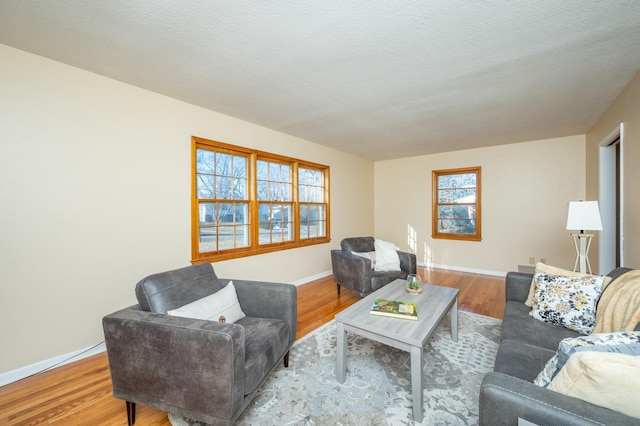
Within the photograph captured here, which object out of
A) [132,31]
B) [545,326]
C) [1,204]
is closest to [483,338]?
[545,326]

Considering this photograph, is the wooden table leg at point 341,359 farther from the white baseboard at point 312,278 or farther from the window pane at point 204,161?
the window pane at point 204,161

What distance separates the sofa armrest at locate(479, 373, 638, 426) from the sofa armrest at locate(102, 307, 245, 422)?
1.12m

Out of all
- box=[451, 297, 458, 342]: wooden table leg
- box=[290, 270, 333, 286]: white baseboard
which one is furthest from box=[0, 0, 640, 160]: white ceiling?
box=[290, 270, 333, 286]: white baseboard

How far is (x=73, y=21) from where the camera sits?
167 centimetres

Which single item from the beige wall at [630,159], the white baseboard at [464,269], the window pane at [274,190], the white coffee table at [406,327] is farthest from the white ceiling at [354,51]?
the white baseboard at [464,269]

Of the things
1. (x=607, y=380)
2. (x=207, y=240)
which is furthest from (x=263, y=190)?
(x=607, y=380)

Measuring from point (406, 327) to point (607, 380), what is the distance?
1.05 metres

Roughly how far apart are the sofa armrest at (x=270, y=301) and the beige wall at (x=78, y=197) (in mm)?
1297

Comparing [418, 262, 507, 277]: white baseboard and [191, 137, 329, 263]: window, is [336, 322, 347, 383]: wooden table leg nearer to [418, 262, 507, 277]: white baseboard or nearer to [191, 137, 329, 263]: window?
[191, 137, 329, 263]: window

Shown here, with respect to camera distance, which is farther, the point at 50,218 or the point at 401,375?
the point at 50,218

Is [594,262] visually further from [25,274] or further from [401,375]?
[25,274]

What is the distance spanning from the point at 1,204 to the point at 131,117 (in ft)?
4.00

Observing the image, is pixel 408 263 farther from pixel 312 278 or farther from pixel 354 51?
pixel 354 51

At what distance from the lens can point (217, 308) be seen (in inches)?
71.6
